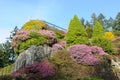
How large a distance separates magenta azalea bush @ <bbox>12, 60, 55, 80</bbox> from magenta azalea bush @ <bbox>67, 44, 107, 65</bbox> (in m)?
2.51

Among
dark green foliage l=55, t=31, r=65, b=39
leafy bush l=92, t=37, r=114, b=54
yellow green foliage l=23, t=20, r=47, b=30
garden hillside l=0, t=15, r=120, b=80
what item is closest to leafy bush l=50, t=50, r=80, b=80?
garden hillside l=0, t=15, r=120, b=80

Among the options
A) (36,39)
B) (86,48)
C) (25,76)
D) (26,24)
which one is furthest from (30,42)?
(25,76)

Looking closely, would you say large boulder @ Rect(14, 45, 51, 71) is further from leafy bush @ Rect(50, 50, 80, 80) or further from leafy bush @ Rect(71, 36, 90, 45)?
leafy bush @ Rect(71, 36, 90, 45)

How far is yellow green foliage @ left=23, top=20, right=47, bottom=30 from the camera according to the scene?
26.5 metres

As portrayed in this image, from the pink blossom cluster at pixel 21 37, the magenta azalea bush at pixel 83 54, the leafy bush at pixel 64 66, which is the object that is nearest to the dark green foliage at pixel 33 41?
the pink blossom cluster at pixel 21 37

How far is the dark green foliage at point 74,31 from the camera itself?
75.1ft

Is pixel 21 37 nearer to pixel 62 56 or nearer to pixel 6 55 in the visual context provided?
pixel 62 56

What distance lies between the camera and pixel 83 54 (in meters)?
20.6

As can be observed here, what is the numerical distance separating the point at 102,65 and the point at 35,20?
8926 mm

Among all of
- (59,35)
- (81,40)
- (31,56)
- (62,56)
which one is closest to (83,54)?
(62,56)

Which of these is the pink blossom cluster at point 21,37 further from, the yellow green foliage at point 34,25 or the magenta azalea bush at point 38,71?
the magenta azalea bush at point 38,71

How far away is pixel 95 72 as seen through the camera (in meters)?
20.3

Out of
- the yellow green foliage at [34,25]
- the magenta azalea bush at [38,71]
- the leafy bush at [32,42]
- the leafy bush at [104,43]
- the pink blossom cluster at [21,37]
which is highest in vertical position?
the yellow green foliage at [34,25]

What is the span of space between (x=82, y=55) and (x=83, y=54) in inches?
3.8
